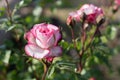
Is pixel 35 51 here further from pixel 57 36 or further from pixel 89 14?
pixel 89 14

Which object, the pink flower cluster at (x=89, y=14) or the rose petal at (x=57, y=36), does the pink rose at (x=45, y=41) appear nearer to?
the rose petal at (x=57, y=36)

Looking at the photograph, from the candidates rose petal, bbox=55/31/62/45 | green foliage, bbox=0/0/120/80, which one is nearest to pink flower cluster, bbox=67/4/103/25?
green foliage, bbox=0/0/120/80

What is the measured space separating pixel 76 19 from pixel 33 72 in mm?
544

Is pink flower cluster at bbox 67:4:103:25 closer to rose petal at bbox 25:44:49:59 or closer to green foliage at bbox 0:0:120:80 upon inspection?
green foliage at bbox 0:0:120:80

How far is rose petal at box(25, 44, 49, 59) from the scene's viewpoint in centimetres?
137

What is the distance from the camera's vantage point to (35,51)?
4.57 feet

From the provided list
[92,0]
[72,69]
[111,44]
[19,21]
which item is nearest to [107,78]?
[111,44]

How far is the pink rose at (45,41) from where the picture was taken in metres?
1.37

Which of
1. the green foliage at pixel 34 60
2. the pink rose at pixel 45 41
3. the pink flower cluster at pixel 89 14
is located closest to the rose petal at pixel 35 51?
the pink rose at pixel 45 41

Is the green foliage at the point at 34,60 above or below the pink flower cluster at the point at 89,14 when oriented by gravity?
below

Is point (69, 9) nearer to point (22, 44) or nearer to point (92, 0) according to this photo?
point (92, 0)

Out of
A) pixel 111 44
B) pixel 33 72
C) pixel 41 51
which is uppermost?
pixel 41 51

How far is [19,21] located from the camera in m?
1.93

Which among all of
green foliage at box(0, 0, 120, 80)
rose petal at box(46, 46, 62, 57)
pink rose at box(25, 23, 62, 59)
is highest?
pink rose at box(25, 23, 62, 59)
